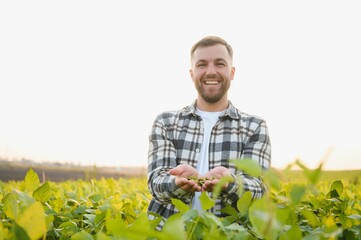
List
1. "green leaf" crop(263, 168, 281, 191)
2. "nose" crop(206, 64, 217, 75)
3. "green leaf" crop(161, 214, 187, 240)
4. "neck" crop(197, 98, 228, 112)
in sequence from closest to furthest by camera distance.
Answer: "green leaf" crop(263, 168, 281, 191) < "green leaf" crop(161, 214, 187, 240) < "nose" crop(206, 64, 217, 75) < "neck" crop(197, 98, 228, 112)

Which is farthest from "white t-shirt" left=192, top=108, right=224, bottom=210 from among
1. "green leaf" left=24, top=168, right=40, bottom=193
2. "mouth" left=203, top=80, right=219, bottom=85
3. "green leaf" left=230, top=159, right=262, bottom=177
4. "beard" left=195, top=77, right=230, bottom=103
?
"green leaf" left=230, top=159, right=262, bottom=177

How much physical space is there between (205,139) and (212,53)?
1.78 feet

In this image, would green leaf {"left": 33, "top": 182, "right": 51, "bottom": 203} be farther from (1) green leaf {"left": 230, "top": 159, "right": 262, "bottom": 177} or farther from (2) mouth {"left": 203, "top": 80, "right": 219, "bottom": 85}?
(2) mouth {"left": 203, "top": 80, "right": 219, "bottom": 85}

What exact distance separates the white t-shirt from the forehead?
0.36 metres

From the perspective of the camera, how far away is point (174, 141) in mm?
2422

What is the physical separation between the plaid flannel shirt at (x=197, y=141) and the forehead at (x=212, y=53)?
337 mm

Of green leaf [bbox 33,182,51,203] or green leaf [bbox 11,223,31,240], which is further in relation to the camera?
green leaf [bbox 33,182,51,203]

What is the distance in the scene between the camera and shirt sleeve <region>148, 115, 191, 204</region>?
6.29 ft

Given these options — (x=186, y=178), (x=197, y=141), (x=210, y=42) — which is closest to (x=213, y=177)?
(x=186, y=178)

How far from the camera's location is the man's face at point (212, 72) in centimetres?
245

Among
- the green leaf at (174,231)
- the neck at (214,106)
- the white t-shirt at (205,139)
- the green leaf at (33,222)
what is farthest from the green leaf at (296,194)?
the neck at (214,106)

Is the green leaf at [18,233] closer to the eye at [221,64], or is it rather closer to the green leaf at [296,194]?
the green leaf at [296,194]

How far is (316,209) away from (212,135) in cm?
105

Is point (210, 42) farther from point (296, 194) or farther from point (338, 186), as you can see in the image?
point (296, 194)
